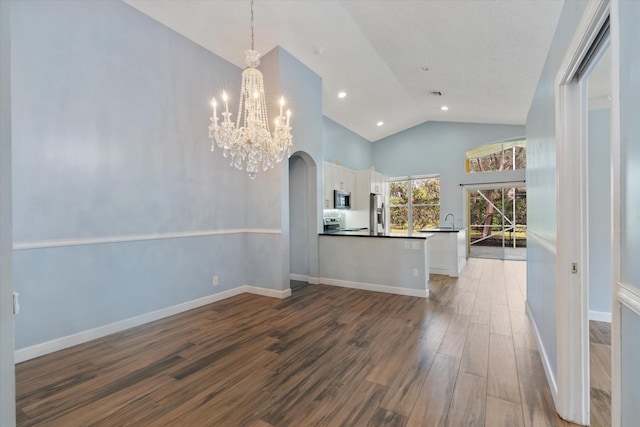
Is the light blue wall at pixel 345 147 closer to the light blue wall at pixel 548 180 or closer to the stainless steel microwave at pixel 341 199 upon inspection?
the stainless steel microwave at pixel 341 199

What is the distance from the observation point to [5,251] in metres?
1.03

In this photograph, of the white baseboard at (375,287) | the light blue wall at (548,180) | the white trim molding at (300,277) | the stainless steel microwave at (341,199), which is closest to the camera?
the light blue wall at (548,180)

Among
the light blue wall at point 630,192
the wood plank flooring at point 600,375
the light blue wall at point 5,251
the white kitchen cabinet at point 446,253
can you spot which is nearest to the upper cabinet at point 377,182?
the white kitchen cabinet at point 446,253

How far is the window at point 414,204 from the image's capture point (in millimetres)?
8805

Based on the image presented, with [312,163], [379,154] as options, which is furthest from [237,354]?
[379,154]

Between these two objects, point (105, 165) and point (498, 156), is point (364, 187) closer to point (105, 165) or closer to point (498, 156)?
point (498, 156)

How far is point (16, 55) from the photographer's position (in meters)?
2.52

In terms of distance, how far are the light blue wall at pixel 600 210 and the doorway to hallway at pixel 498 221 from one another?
15.8 ft

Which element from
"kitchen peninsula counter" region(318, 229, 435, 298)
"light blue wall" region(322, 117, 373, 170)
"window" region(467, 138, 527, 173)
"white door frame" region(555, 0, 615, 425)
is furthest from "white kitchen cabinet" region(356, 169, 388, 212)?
"white door frame" region(555, 0, 615, 425)

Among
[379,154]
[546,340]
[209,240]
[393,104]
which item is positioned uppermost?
[393,104]

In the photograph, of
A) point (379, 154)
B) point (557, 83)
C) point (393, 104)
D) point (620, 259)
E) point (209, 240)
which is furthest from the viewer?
point (379, 154)

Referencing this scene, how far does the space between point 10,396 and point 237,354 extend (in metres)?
1.81

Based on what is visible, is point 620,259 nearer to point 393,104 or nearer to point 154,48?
point 154,48

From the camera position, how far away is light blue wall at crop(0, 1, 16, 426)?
3.28ft
